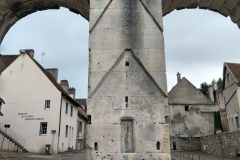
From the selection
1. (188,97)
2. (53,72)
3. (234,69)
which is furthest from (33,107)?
(234,69)

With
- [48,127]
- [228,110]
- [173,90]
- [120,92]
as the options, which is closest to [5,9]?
[120,92]

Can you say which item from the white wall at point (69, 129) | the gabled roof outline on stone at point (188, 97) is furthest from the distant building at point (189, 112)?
the white wall at point (69, 129)

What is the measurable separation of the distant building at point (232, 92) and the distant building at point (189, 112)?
5.11 metres

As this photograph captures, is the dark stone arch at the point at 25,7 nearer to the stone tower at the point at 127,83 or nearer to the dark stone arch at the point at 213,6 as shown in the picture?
the stone tower at the point at 127,83

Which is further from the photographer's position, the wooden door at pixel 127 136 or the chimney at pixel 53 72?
the chimney at pixel 53 72

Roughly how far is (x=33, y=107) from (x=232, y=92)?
19213mm

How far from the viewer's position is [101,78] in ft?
19.0

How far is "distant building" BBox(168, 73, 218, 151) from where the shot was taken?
99.7ft

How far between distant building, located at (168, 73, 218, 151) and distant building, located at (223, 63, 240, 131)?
511cm

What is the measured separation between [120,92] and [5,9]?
14.5 ft

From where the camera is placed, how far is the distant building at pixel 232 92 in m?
22.7

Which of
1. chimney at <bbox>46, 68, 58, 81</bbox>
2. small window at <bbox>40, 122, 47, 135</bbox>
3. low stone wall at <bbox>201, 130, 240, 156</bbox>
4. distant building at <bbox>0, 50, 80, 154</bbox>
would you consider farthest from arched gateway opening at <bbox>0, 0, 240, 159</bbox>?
chimney at <bbox>46, 68, 58, 81</bbox>

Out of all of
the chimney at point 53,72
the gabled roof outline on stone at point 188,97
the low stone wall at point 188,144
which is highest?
the chimney at point 53,72

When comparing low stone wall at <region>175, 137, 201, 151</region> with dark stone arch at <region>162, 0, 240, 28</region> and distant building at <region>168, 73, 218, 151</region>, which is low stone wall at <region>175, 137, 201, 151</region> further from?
dark stone arch at <region>162, 0, 240, 28</region>
